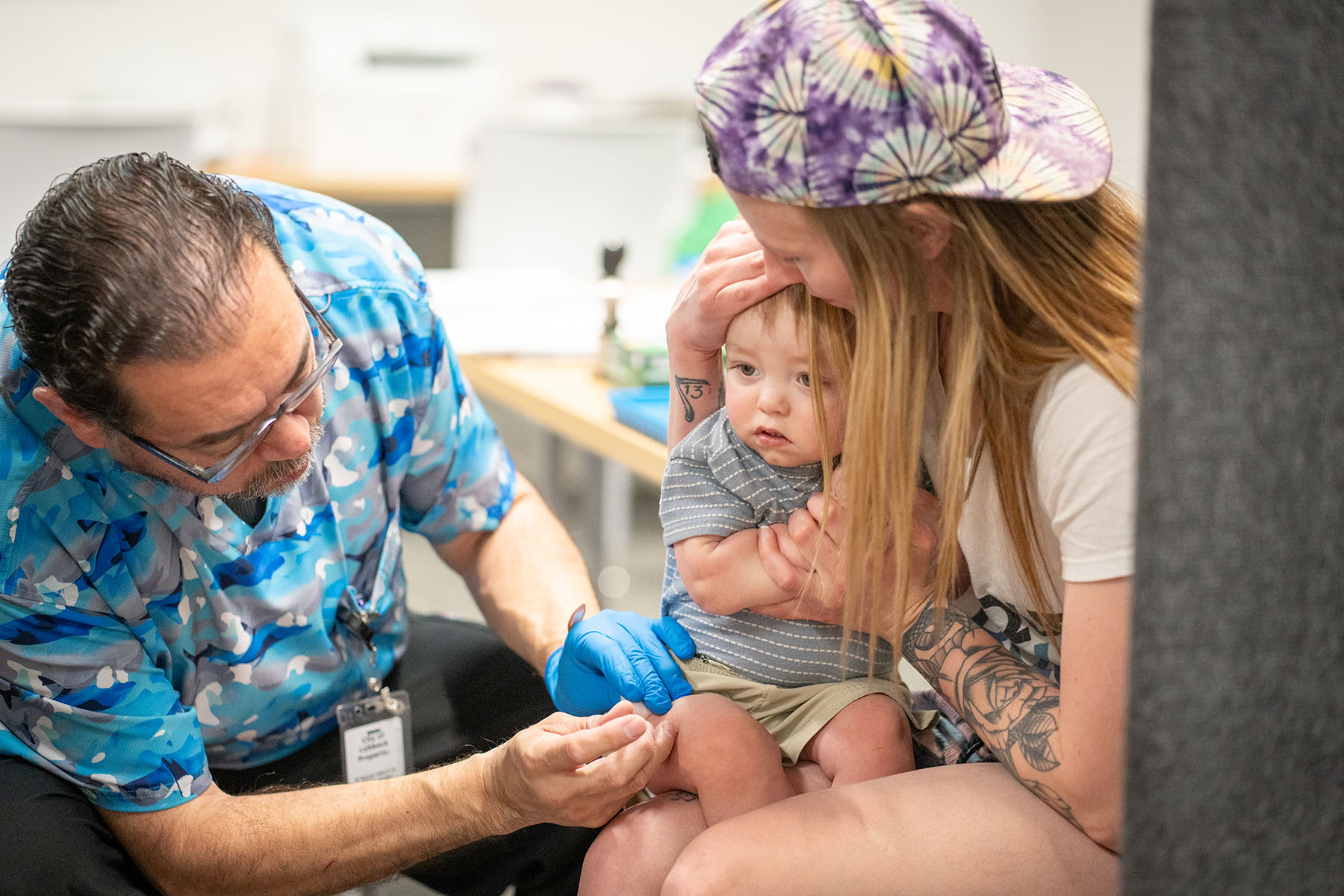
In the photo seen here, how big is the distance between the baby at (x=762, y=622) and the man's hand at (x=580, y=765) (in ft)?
Result: 0.17

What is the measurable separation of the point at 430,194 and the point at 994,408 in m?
3.52

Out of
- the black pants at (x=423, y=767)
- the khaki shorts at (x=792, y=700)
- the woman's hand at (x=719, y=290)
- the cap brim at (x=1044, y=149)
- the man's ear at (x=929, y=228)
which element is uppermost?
the cap brim at (x=1044, y=149)

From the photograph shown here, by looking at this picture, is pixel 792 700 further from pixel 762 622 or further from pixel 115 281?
pixel 115 281

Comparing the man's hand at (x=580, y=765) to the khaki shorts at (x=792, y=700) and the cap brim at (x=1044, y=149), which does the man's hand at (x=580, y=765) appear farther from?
the cap brim at (x=1044, y=149)

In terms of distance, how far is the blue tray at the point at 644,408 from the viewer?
170 cm

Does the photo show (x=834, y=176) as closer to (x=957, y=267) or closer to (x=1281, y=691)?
(x=957, y=267)

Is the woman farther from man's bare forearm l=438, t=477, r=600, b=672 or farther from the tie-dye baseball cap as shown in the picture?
man's bare forearm l=438, t=477, r=600, b=672

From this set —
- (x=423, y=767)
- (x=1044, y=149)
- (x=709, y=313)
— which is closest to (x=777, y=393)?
(x=709, y=313)

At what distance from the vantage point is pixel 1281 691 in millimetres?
651

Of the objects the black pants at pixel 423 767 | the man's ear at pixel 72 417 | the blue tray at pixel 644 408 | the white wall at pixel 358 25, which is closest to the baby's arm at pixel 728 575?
the black pants at pixel 423 767

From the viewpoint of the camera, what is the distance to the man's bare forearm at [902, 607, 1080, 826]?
3.25 ft

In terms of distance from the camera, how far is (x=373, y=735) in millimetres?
1407

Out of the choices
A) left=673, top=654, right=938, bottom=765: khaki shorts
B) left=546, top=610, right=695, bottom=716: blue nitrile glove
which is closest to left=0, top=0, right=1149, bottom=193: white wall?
left=546, top=610, right=695, bottom=716: blue nitrile glove

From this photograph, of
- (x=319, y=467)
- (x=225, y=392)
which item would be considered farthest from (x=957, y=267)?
(x=319, y=467)
